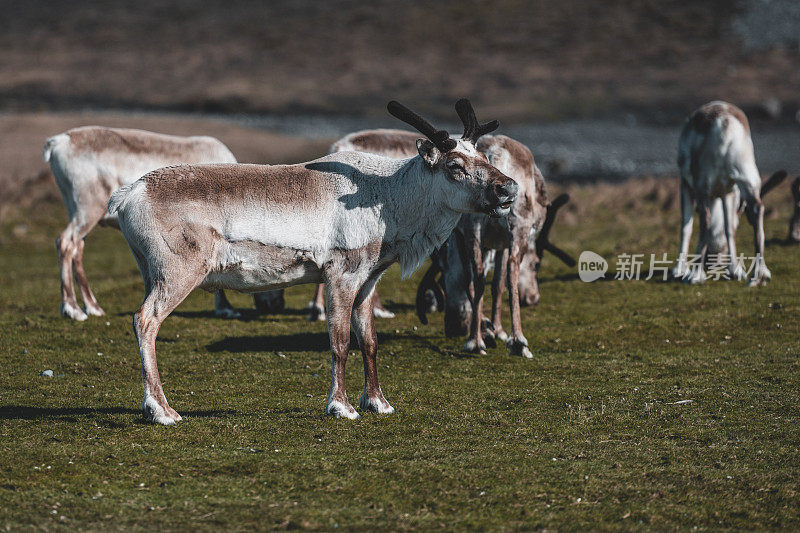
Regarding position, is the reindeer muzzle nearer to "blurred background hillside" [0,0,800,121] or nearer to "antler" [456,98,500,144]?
"antler" [456,98,500,144]

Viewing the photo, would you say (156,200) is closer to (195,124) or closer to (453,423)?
(453,423)

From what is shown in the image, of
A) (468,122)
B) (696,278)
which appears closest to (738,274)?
(696,278)

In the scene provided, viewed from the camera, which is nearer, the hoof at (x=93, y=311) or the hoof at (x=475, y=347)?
the hoof at (x=475, y=347)

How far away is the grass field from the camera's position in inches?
295

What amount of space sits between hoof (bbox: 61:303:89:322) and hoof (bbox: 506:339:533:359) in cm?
721

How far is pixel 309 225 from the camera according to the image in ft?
31.8

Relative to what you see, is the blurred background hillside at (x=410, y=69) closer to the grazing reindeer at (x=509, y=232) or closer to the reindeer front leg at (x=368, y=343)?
the grazing reindeer at (x=509, y=232)

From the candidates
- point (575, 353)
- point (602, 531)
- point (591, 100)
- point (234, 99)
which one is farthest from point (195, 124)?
point (602, 531)

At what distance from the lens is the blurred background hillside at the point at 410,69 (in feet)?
192

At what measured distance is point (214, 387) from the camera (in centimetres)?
1174

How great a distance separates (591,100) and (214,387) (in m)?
62.9

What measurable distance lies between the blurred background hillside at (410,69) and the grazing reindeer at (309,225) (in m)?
35.6

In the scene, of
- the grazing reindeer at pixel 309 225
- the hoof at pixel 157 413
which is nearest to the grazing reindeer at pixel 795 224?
the grazing reindeer at pixel 309 225

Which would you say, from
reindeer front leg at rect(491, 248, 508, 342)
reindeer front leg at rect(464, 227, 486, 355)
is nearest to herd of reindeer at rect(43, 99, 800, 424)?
reindeer front leg at rect(464, 227, 486, 355)
